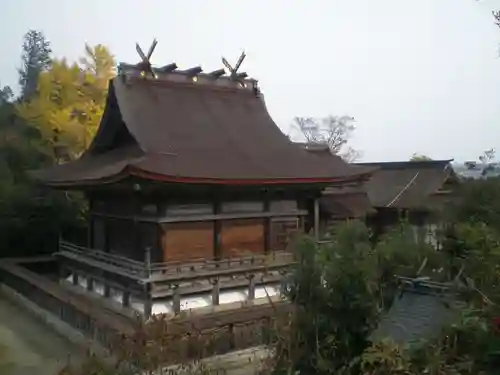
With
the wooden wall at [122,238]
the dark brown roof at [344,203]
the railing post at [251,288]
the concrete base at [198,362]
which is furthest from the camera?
the dark brown roof at [344,203]

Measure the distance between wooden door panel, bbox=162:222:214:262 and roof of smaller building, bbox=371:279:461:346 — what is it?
7.07 meters

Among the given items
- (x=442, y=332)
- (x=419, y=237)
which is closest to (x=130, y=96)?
(x=419, y=237)

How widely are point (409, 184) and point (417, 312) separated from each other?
704 inches

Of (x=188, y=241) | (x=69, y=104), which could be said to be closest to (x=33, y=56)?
(x=69, y=104)

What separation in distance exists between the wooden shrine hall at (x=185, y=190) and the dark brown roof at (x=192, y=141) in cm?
3

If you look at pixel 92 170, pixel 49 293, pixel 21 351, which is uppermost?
pixel 92 170

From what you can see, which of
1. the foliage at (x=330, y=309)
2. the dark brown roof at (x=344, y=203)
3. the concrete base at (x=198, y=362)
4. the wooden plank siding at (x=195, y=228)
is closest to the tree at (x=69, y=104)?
the wooden plank siding at (x=195, y=228)

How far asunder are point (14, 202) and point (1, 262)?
2.22 metres

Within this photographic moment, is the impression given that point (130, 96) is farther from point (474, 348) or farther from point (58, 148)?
point (474, 348)

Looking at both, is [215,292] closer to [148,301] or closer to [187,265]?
[187,265]

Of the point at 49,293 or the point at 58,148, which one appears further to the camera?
the point at 58,148

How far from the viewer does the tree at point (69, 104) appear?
23578 mm

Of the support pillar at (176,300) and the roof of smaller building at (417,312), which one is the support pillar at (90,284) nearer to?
the support pillar at (176,300)

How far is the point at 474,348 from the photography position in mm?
4582
